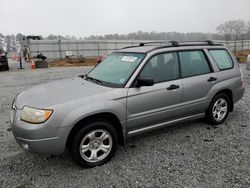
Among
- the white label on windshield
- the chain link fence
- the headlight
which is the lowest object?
the headlight

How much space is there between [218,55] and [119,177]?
318 centimetres

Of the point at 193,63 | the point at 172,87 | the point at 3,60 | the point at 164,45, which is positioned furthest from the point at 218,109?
the point at 3,60

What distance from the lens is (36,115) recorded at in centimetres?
263

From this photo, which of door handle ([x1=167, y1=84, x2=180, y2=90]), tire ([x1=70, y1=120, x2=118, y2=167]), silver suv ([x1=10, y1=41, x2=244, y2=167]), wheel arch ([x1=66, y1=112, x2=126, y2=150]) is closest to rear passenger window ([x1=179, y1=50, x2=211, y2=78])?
silver suv ([x1=10, y1=41, x2=244, y2=167])

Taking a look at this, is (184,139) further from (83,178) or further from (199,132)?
(83,178)

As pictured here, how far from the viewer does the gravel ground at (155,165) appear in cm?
269

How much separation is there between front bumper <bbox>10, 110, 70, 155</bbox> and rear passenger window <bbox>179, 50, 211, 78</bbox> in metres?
2.30

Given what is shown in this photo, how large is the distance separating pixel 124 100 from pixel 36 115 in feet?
3.91

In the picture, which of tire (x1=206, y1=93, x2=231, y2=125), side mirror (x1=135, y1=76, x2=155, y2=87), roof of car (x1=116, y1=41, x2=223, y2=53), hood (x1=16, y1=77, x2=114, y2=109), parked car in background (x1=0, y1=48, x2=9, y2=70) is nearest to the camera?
hood (x1=16, y1=77, x2=114, y2=109)

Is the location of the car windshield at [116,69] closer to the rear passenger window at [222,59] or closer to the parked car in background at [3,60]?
the rear passenger window at [222,59]

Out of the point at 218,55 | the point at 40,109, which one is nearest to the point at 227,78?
the point at 218,55

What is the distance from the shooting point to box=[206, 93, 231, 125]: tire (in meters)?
4.22

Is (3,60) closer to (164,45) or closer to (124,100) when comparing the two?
(164,45)

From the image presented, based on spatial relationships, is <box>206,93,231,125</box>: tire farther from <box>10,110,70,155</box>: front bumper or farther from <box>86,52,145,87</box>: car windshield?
<box>10,110,70,155</box>: front bumper
